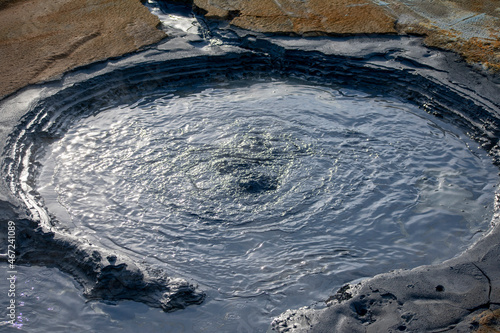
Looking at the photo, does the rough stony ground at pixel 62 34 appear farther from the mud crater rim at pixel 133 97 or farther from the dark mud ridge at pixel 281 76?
the mud crater rim at pixel 133 97

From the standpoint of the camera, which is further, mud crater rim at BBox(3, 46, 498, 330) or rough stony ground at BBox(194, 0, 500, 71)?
rough stony ground at BBox(194, 0, 500, 71)

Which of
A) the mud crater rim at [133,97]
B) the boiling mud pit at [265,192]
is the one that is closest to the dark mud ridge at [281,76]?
the mud crater rim at [133,97]

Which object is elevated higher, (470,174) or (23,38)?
(23,38)

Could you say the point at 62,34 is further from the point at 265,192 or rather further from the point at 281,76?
the point at 265,192

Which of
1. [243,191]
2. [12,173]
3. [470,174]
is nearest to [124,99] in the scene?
[12,173]

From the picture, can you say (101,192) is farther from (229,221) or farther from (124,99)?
(124,99)

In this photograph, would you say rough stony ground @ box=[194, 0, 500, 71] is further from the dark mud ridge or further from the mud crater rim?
the mud crater rim

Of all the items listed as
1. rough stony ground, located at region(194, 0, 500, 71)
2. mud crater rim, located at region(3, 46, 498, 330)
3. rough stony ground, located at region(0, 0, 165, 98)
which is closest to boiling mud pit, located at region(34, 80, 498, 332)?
mud crater rim, located at region(3, 46, 498, 330)
